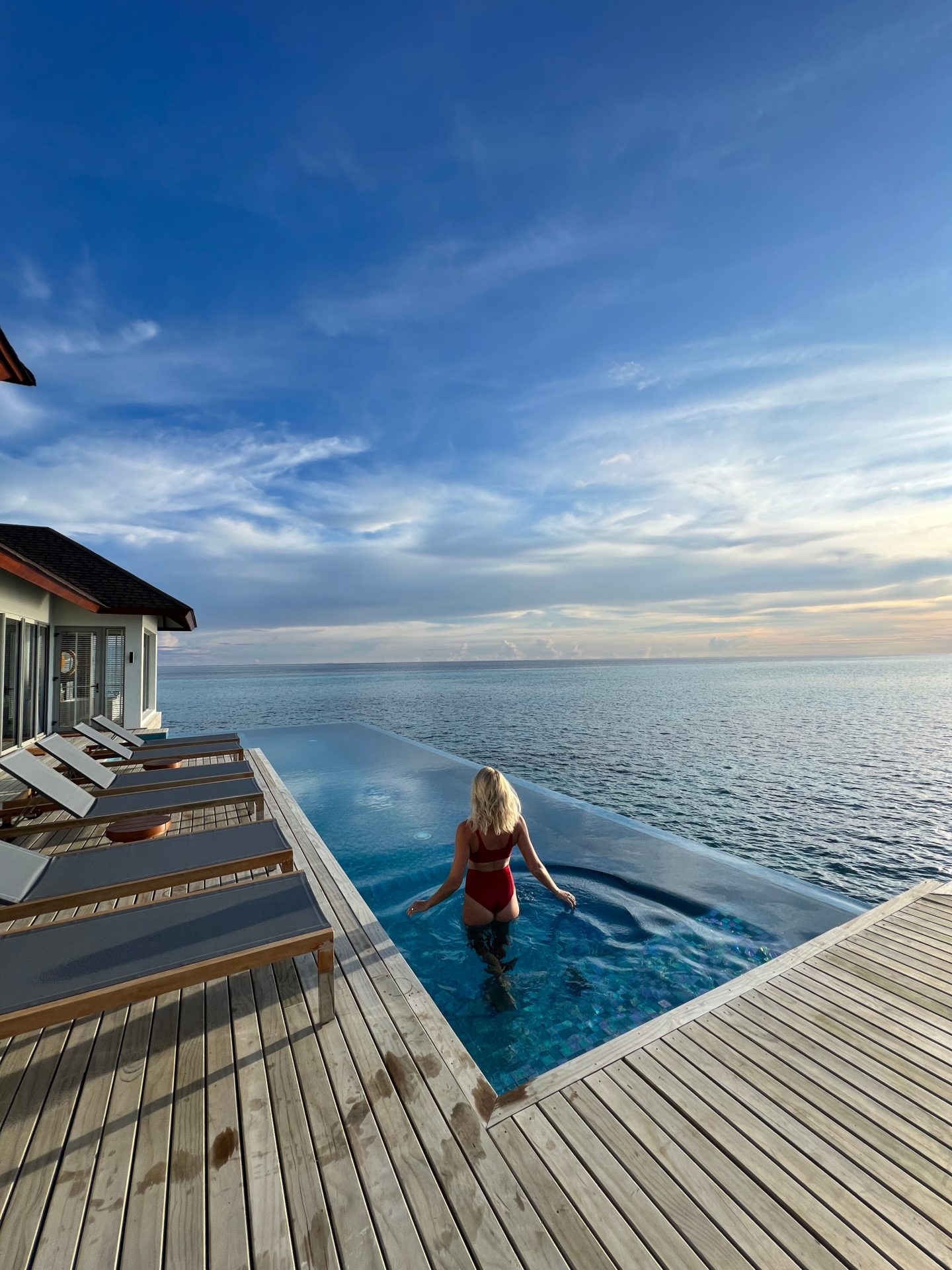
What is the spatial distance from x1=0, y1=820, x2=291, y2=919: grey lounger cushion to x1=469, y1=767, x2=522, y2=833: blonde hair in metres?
1.23

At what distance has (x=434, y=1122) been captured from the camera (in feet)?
6.29

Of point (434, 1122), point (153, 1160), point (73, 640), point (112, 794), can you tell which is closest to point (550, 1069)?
point (434, 1122)

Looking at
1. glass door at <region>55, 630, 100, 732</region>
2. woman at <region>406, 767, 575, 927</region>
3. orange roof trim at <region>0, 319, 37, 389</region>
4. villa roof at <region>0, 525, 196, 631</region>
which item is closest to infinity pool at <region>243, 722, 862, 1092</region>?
woman at <region>406, 767, 575, 927</region>

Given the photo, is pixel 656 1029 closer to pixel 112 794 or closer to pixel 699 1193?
pixel 699 1193

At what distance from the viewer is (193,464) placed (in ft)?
71.9

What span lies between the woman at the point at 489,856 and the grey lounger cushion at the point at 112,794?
8.00ft

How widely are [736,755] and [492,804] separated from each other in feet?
53.5

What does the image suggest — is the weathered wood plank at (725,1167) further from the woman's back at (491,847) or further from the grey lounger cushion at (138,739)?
the grey lounger cushion at (138,739)

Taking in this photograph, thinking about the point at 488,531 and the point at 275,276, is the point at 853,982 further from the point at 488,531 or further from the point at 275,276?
the point at 488,531

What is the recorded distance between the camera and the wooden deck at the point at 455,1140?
153 centimetres

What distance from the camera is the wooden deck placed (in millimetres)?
1527

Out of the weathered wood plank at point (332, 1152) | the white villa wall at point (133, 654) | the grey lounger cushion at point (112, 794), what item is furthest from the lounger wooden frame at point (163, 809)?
the white villa wall at point (133, 654)

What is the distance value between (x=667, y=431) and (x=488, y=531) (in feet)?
93.6

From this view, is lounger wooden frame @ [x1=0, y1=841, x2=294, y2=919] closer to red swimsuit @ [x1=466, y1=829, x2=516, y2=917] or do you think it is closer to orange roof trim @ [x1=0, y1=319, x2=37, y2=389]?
red swimsuit @ [x1=466, y1=829, x2=516, y2=917]
